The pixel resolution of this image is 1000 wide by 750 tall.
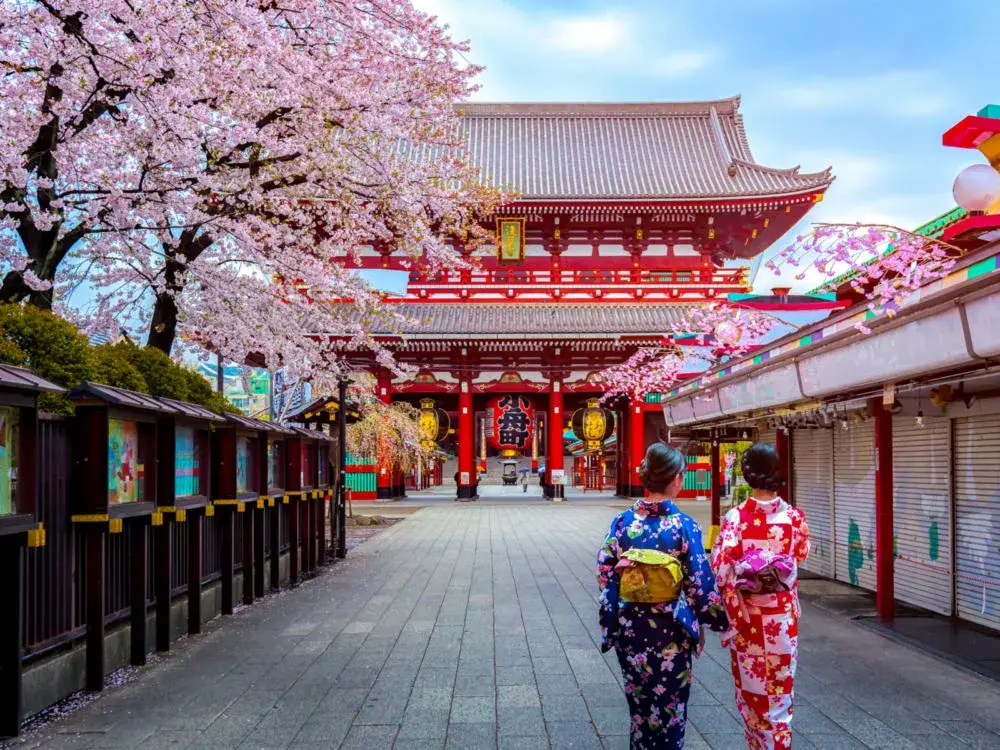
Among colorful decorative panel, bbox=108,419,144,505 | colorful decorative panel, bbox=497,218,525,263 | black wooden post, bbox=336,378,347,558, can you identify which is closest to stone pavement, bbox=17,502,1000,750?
colorful decorative panel, bbox=108,419,144,505

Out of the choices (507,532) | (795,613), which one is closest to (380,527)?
(507,532)

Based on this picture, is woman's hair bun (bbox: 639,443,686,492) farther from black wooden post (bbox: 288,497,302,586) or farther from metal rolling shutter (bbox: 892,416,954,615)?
black wooden post (bbox: 288,497,302,586)

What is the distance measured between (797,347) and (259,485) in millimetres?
6014

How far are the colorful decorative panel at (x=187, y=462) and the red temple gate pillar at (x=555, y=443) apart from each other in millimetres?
22631

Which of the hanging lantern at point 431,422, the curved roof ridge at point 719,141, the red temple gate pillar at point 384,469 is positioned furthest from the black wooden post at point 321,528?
the curved roof ridge at point 719,141

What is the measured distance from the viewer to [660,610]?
162 inches

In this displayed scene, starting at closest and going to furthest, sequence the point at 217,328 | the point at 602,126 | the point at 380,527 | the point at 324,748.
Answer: the point at 324,748 < the point at 217,328 < the point at 380,527 < the point at 602,126

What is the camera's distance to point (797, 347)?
318 inches

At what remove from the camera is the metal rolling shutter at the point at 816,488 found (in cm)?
1159

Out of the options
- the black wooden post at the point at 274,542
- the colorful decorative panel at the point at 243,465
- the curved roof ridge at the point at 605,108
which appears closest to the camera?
the colorful decorative panel at the point at 243,465

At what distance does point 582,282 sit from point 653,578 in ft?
89.4

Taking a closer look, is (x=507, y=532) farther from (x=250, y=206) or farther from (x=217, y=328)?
(x=250, y=206)

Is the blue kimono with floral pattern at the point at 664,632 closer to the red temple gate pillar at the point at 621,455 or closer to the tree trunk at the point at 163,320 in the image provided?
the tree trunk at the point at 163,320

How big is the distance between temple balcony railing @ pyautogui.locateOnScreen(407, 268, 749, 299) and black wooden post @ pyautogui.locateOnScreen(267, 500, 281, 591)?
1958 centimetres
